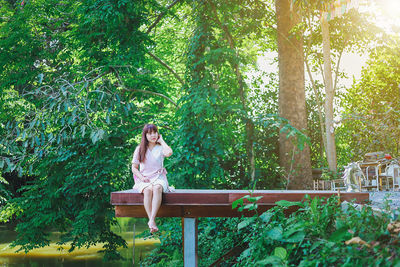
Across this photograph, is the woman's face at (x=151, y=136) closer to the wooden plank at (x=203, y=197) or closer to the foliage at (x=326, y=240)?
the wooden plank at (x=203, y=197)

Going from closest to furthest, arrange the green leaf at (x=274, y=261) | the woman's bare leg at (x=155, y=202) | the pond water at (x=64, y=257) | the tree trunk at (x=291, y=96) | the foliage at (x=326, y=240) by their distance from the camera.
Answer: the foliage at (x=326, y=240) → the green leaf at (x=274, y=261) → the woman's bare leg at (x=155, y=202) → the tree trunk at (x=291, y=96) → the pond water at (x=64, y=257)

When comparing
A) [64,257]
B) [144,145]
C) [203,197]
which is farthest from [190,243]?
[64,257]

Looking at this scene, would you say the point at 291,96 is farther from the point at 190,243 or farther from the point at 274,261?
the point at 274,261

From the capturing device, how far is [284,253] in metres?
3.26

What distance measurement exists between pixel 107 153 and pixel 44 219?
94.5 inches

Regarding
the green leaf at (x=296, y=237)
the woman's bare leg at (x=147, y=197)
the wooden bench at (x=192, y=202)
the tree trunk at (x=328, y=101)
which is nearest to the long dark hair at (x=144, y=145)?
the wooden bench at (x=192, y=202)

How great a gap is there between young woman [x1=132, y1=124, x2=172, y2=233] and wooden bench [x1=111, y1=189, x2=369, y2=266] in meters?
0.12

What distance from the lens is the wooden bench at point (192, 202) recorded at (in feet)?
17.3

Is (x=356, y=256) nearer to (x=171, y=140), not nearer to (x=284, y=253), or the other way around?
(x=284, y=253)

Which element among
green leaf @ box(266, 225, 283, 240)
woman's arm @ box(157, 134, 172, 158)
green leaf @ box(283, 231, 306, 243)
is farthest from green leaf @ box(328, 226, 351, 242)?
woman's arm @ box(157, 134, 172, 158)

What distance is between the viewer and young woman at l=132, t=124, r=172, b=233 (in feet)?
17.2

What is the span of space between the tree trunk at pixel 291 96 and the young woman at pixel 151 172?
20.5 feet

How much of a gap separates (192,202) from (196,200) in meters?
0.05

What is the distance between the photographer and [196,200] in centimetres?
527
